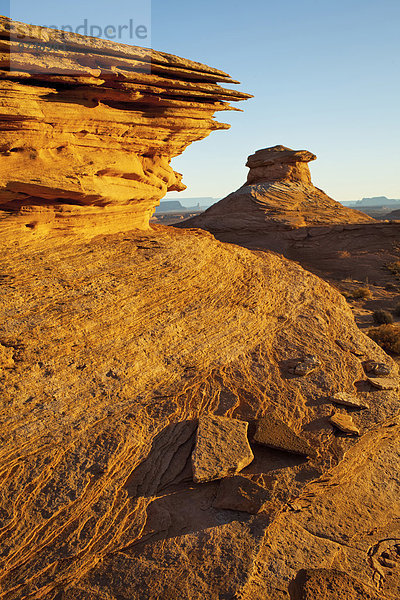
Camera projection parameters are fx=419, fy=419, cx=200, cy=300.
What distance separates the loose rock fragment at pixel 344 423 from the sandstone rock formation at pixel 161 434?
111 mm

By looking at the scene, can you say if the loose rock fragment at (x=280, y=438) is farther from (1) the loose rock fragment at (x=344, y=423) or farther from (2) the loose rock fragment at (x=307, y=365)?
(2) the loose rock fragment at (x=307, y=365)

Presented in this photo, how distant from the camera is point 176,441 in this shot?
557 cm

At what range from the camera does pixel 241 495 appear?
192 inches

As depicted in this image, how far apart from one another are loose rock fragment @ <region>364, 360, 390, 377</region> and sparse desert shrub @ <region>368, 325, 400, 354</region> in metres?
4.19

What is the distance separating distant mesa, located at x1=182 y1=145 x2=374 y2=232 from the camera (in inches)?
1078

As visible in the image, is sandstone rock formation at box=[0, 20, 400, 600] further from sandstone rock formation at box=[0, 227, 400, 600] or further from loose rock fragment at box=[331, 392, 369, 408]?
loose rock fragment at box=[331, 392, 369, 408]

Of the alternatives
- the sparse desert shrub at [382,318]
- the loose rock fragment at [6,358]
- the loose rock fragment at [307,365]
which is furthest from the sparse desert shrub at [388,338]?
→ the loose rock fragment at [6,358]

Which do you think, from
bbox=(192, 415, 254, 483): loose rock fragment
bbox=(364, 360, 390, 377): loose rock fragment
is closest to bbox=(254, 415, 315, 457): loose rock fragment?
bbox=(192, 415, 254, 483): loose rock fragment

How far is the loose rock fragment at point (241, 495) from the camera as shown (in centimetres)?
482

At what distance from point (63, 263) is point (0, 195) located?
1450 millimetres

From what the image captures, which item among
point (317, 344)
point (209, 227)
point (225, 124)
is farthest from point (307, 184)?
point (317, 344)

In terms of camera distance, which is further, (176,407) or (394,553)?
(176,407)

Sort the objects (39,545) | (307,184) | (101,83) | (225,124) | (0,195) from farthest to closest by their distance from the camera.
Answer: (307,184) < (225,124) < (101,83) < (0,195) < (39,545)

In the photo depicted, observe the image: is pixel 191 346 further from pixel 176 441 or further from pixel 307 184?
pixel 307 184
